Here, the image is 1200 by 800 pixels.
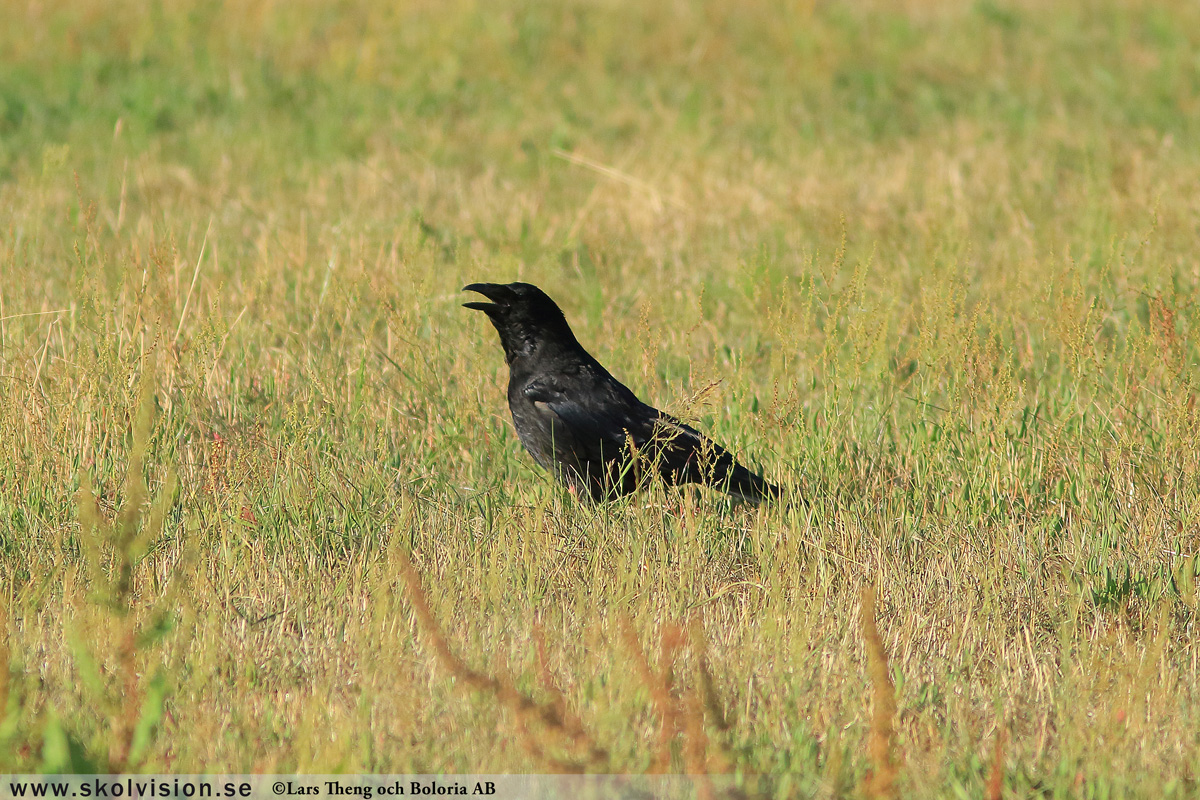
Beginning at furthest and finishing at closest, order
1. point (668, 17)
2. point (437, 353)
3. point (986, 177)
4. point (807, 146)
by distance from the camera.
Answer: point (668, 17), point (807, 146), point (986, 177), point (437, 353)

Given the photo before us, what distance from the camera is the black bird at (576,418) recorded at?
450 cm

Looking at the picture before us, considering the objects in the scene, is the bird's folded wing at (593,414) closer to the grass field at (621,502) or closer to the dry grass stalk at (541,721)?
the grass field at (621,502)

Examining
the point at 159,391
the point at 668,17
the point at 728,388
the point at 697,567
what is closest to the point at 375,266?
the point at 159,391

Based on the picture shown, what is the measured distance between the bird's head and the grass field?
0.28m

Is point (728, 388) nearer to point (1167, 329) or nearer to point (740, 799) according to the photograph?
point (1167, 329)

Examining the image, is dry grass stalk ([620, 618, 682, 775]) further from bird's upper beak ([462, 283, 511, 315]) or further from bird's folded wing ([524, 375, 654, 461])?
bird's upper beak ([462, 283, 511, 315])

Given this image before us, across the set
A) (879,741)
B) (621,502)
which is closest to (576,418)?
(621,502)

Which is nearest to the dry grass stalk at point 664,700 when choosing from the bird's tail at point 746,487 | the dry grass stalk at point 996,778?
the dry grass stalk at point 996,778

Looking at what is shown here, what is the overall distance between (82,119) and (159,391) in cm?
656

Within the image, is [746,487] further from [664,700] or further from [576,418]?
[664,700]

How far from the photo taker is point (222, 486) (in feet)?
14.0

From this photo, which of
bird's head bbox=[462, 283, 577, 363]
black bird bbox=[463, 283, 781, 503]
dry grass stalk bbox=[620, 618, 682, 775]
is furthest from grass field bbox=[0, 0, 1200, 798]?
bird's head bbox=[462, 283, 577, 363]

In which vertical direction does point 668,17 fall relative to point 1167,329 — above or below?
below

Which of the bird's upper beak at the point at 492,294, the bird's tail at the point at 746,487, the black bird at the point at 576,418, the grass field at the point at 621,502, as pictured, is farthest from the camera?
the bird's upper beak at the point at 492,294
